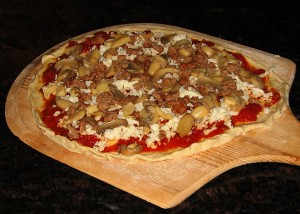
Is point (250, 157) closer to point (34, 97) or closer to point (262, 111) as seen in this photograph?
point (262, 111)

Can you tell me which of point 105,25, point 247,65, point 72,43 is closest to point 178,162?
point 247,65

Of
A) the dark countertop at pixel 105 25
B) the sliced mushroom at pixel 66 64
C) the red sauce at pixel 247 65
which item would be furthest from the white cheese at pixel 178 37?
the sliced mushroom at pixel 66 64

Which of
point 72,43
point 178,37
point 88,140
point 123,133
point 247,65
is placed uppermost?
point 178,37

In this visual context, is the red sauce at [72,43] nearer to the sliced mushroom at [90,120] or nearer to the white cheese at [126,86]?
the white cheese at [126,86]

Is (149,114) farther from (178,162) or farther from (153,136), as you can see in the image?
(178,162)

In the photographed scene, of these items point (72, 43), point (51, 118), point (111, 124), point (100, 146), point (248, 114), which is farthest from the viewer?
point (72, 43)

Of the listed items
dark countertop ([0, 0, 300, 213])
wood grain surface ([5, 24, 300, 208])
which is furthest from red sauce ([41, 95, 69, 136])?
dark countertop ([0, 0, 300, 213])

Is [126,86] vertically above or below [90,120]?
above

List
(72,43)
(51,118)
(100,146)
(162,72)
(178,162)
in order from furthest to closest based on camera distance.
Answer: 1. (72,43)
2. (162,72)
3. (51,118)
4. (100,146)
5. (178,162)

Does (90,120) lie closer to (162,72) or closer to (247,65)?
(162,72)

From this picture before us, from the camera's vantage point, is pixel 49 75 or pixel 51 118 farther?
pixel 49 75
